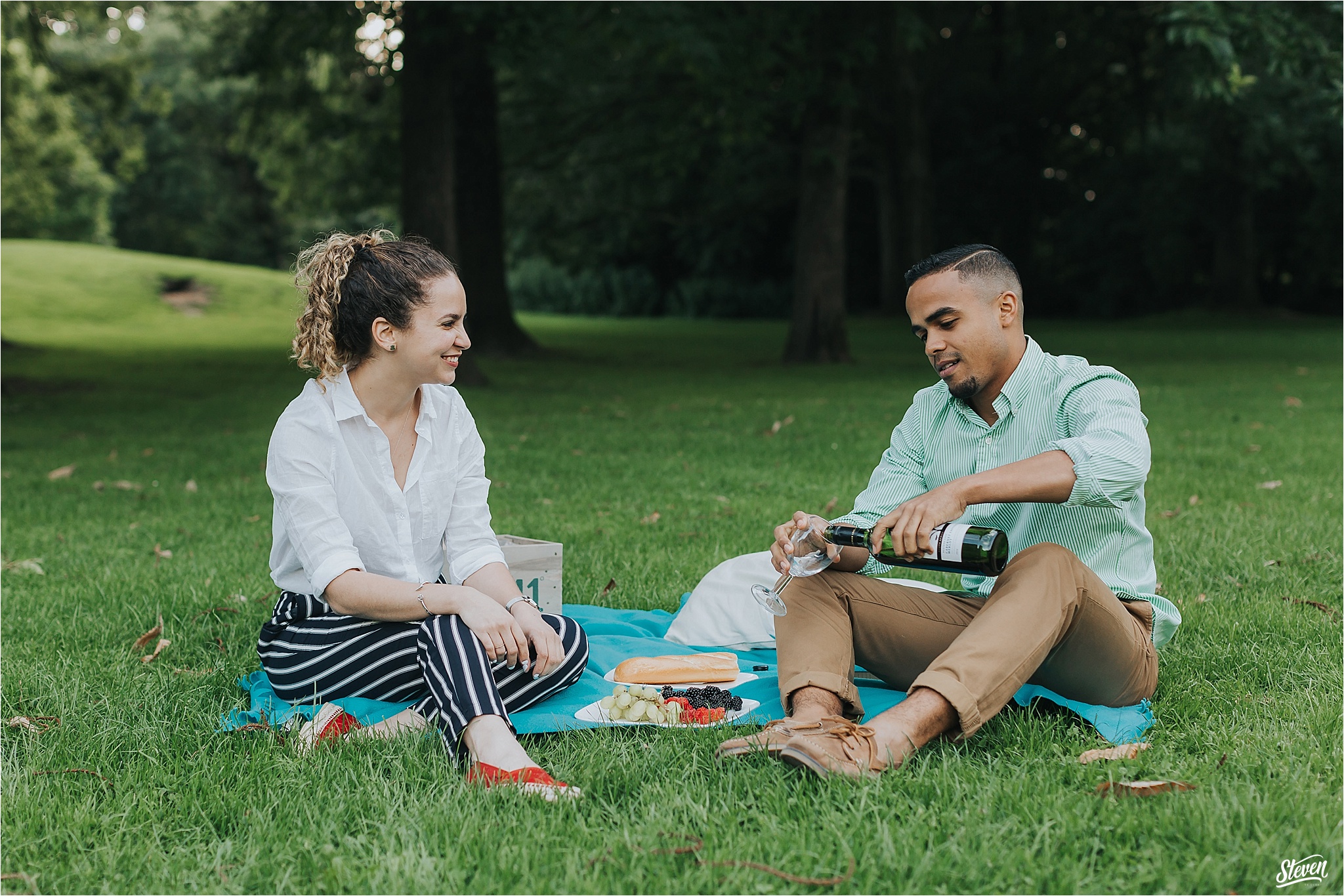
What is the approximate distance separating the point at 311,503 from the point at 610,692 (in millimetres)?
1277

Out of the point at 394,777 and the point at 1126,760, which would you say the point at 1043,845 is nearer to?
the point at 1126,760

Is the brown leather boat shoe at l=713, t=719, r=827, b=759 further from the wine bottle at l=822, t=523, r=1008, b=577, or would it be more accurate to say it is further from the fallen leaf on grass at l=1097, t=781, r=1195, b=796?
the fallen leaf on grass at l=1097, t=781, r=1195, b=796

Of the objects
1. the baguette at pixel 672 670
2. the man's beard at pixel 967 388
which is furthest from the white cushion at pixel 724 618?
the man's beard at pixel 967 388

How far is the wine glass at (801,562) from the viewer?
12.1 feet

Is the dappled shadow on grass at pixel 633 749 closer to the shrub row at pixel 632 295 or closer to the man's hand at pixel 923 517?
the man's hand at pixel 923 517

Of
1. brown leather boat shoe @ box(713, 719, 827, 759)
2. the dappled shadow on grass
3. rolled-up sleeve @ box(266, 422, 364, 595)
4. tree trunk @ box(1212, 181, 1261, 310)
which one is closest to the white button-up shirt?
rolled-up sleeve @ box(266, 422, 364, 595)

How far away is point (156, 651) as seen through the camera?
14.8 feet

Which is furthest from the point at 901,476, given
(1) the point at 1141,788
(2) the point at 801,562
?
(1) the point at 1141,788

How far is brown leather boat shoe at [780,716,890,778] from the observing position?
2.95 m

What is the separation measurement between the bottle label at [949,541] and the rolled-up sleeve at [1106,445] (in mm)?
371

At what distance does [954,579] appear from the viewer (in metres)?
5.71

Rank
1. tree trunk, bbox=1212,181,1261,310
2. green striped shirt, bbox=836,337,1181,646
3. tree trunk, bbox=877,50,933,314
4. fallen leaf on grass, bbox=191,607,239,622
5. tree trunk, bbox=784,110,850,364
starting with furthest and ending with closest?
tree trunk, bbox=1212,181,1261,310 < tree trunk, bbox=877,50,933,314 < tree trunk, bbox=784,110,850,364 < fallen leaf on grass, bbox=191,607,239,622 < green striped shirt, bbox=836,337,1181,646

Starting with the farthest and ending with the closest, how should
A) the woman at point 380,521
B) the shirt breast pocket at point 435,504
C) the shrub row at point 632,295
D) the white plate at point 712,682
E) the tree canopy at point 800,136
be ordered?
the shrub row at point 632,295 < the tree canopy at point 800,136 < the white plate at point 712,682 < the shirt breast pocket at point 435,504 < the woman at point 380,521

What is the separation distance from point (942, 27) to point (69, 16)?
21.8m
